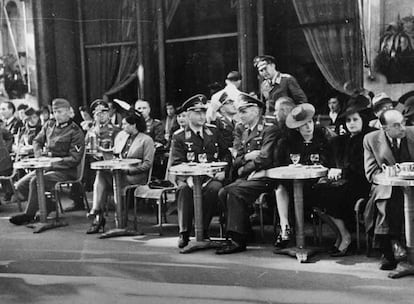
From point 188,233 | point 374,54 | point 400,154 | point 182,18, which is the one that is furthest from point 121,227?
point 182,18

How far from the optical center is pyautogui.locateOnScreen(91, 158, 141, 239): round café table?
5863 millimetres

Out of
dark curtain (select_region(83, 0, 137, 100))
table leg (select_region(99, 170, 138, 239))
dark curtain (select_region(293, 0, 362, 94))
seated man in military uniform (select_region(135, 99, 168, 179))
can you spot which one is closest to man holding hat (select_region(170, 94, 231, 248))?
table leg (select_region(99, 170, 138, 239))

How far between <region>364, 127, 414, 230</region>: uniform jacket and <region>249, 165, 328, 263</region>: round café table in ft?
1.23

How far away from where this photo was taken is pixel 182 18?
9.46m

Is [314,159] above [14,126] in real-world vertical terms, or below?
below

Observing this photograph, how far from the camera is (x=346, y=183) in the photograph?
16.7 ft

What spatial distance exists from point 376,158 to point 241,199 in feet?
4.14

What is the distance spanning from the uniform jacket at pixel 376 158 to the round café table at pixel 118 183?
7.94 ft

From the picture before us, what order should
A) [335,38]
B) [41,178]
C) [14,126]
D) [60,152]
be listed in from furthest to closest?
[14,126], [335,38], [60,152], [41,178]

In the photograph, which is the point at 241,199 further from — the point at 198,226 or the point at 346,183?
the point at 346,183

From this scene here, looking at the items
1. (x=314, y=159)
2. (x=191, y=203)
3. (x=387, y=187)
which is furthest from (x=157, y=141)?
(x=387, y=187)

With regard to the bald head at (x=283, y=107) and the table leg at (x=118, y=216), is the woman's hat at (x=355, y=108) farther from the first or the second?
the table leg at (x=118, y=216)

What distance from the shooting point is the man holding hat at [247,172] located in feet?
17.0

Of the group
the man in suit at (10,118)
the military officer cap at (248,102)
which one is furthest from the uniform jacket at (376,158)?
the man in suit at (10,118)
